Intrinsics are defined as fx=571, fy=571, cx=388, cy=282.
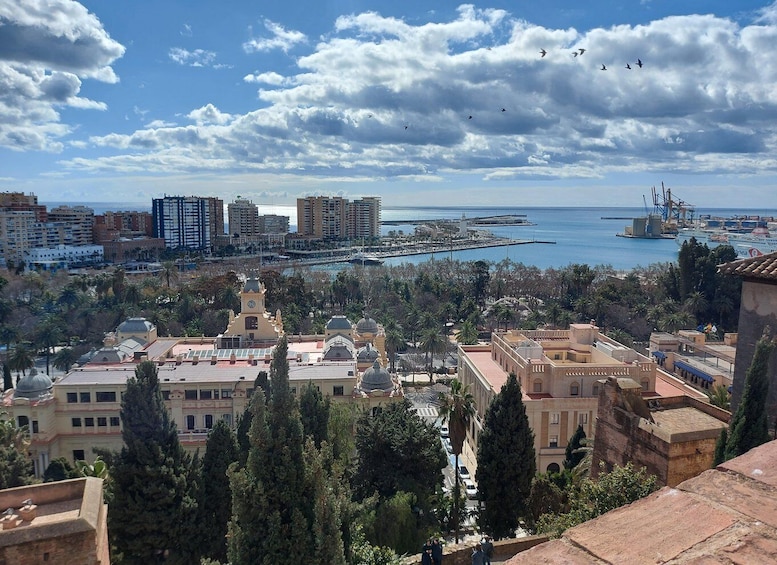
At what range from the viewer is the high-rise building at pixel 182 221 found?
13288cm

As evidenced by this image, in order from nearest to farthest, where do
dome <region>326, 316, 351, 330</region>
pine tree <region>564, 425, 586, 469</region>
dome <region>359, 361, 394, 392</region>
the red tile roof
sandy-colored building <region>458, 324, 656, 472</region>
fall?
the red tile roof < pine tree <region>564, 425, 586, 469</region> < sandy-colored building <region>458, 324, 656, 472</region> < dome <region>359, 361, 394, 392</region> < dome <region>326, 316, 351, 330</region>

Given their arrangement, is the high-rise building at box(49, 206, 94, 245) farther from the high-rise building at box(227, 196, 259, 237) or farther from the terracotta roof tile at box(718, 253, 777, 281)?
the terracotta roof tile at box(718, 253, 777, 281)

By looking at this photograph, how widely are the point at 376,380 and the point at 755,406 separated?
21352 mm

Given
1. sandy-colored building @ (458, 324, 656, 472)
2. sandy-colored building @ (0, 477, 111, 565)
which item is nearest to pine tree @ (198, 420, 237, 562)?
sandy-colored building @ (0, 477, 111, 565)

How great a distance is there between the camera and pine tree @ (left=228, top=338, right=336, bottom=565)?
413 inches

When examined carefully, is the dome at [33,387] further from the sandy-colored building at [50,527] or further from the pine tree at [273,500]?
the pine tree at [273,500]


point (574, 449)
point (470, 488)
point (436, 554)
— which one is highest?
point (436, 554)

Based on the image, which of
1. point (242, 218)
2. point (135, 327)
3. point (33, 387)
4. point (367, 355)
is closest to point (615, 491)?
point (367, 355)

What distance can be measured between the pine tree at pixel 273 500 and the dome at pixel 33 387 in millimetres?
22140

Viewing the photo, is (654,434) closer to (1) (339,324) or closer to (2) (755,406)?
(2) (755,406)

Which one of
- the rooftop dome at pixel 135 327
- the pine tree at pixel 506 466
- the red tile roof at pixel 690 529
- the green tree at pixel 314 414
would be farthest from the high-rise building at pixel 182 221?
the red tile roof at pixel 690 529

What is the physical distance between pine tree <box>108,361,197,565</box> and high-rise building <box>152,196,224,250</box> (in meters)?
123

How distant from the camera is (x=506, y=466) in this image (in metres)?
20.5

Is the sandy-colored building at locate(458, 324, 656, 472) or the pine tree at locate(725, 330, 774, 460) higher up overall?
the pine tree at locate(725, 330, 774, 460)
